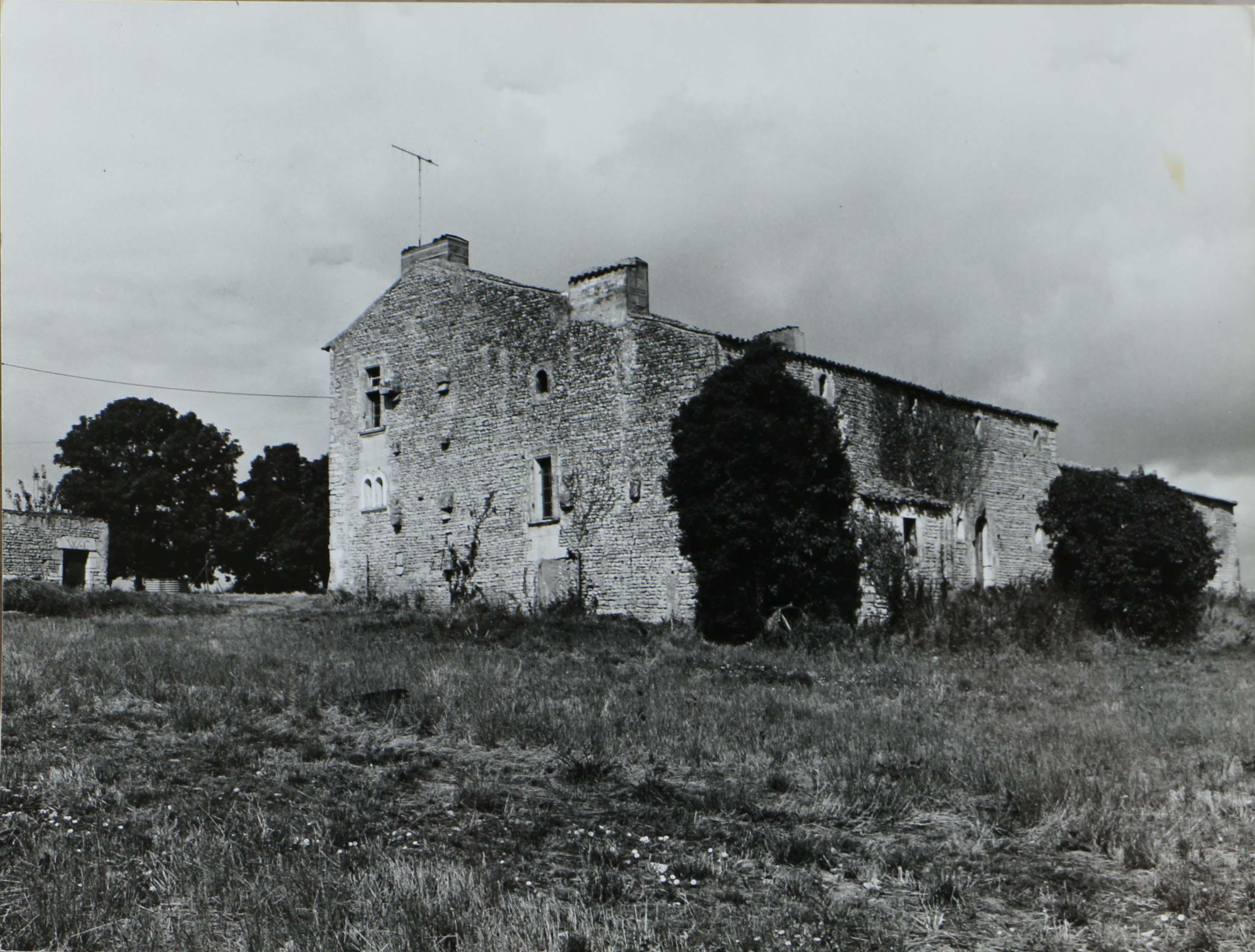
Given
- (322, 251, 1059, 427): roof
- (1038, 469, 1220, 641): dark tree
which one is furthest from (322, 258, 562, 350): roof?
(1038, 469, 1220, 641): dark tree

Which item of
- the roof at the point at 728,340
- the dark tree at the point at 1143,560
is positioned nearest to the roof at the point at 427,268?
the roof at the point at 728,340

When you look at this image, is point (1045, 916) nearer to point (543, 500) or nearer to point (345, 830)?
point (345, 830)

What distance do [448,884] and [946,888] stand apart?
2855 mm

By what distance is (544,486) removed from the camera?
25.3m

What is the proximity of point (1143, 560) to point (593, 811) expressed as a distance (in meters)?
21.2

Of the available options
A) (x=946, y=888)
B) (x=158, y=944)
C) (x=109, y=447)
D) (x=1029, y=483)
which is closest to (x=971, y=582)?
(x=1029, y=483)

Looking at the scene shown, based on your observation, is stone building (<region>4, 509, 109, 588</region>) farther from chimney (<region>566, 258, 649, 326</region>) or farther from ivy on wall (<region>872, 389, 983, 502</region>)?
ivy on wall (<region>872, 389, 983, 502</region>)

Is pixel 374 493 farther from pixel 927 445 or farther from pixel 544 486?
pixel 927 445

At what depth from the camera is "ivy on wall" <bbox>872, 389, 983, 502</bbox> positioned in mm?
25234

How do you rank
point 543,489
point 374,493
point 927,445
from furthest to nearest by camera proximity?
point 374,493 → point 927,445 → point 543,489

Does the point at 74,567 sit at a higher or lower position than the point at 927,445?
lower

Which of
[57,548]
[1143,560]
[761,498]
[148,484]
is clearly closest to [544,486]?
[761,498]

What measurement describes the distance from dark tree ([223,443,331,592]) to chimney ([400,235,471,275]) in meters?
23.8

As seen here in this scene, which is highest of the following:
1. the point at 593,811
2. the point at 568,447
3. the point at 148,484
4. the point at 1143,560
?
the point at 148,484
